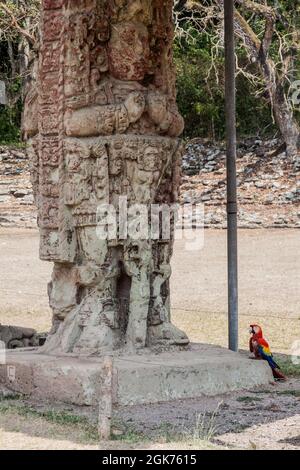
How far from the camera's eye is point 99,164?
8.34 meters

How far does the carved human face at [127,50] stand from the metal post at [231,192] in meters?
1.36

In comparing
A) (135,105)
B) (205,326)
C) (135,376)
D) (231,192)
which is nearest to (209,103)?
(205,326)

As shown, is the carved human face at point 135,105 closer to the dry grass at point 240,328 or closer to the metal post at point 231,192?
the metal post at point 231,192

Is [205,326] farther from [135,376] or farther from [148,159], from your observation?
[135,376]

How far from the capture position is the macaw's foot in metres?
8.56

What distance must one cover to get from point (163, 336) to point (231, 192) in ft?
5.71

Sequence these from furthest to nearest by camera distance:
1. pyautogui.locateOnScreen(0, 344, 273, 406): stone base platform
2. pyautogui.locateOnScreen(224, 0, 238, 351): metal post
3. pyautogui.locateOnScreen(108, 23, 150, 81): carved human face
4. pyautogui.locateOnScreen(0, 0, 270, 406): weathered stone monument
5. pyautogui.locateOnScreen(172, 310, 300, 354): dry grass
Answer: pyautogui.locateOnScreen(172, 310, 300, 354): dry grass
pyautogui.locateOnScreen(224, 0, 238, 351): metal post
pyautogui.locateOnScreen(108, 23, 150, 81): carved human face
pyautogui.locateOnScreen(0, 0, 270, 406): weathered stone monument
pyautogui.locateOnScreen(0, 344, 273, 406): stone base platform

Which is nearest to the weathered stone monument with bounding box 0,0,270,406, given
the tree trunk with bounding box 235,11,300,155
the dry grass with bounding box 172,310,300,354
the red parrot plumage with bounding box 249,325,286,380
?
the red parrot plumage with bounding box 249,325,286,380

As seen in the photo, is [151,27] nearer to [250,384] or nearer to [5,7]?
[250,384]

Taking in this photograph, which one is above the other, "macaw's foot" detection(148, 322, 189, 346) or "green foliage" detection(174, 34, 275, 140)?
"green foliage" detection(174, 34, 275, 140)

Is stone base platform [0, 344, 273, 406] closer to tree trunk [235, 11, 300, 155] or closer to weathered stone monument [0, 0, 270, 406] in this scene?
weathered stone monument [0, 0, 270, 406]

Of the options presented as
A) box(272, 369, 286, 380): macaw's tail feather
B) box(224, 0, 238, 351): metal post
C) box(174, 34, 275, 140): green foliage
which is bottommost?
box(272, 369, 286, 380): macaw's tail feather

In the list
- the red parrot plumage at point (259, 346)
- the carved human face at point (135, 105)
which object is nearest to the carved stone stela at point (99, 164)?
the carved human face at point (135, 105)

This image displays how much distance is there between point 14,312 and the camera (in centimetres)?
1390
